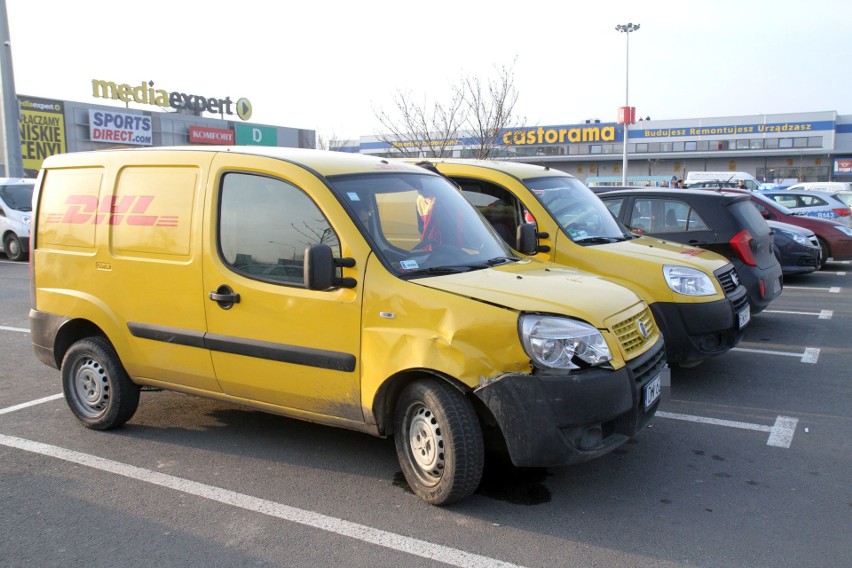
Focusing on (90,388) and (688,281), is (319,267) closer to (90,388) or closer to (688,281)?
(90,388)

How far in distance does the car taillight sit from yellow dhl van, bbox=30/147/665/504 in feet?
13.0

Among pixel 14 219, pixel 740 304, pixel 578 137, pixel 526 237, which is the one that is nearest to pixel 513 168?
pixel 526 237

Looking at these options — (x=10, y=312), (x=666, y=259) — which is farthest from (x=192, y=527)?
(x=10, y=312)

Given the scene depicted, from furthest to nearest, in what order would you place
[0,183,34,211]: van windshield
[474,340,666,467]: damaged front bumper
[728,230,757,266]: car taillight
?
1. [0,183,34,211]: van windshield
2. [728,230,757,266]: car taillight
3. [474,340,666,467]: damaged front bumper

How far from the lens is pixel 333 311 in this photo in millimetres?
4211

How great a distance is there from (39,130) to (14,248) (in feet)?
77.4

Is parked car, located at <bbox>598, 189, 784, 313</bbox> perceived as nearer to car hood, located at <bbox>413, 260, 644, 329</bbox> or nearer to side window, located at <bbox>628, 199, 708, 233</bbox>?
side window, located at <bbox>628, 199, 708, 233</bbox>

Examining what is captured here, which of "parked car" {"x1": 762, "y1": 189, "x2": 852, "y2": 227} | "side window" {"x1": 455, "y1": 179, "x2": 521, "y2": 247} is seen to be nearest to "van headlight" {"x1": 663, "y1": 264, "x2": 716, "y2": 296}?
"side window" {"x1": 455, "y1": 179, "x2": 521, "y2": 247}

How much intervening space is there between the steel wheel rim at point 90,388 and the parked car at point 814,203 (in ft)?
56.8

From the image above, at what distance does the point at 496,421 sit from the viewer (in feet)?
12.7

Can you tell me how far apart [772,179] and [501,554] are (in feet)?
199

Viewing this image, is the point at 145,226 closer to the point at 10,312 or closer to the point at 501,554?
the point at 501,554

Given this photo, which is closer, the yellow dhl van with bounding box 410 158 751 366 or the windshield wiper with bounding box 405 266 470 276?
the windshield wiper with bounding box 405 266 470 276

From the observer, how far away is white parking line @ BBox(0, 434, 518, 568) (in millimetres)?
3543
